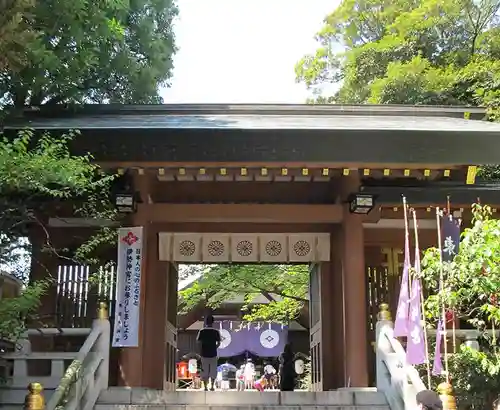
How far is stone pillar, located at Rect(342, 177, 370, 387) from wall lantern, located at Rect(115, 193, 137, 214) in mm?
2757

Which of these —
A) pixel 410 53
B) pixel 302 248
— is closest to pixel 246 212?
pixel 302 248

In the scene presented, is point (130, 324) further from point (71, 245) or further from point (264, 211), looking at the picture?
point (264, 211)

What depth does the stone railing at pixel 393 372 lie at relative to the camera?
598cm

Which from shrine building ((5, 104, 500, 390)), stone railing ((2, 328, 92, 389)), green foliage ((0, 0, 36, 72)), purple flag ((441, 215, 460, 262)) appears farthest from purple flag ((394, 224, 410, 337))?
green foliage ((0, 0, 36, 72))

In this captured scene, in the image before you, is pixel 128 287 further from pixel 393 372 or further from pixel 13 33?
pixel 13 33

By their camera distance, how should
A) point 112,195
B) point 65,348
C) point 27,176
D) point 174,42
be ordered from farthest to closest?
point 174,42, point 65,348, point 112,195, point 27,176

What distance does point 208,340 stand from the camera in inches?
426

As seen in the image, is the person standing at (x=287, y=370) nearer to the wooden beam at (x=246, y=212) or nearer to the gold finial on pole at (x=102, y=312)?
the wooden beam at (x=246, y=212)

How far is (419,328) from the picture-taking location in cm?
578

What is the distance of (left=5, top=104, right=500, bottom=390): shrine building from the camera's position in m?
7.14

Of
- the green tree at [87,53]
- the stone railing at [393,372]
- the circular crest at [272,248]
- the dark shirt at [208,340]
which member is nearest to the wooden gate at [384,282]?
the circular crest at [272,248]

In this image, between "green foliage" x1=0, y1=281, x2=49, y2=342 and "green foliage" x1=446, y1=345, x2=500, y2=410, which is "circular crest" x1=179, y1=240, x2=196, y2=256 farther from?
"green foliage" x1=446, y1=345, x2=500, y2=410

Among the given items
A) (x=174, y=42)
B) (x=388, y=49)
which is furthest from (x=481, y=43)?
(x=174, y=42)

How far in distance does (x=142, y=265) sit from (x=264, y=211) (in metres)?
1.80
